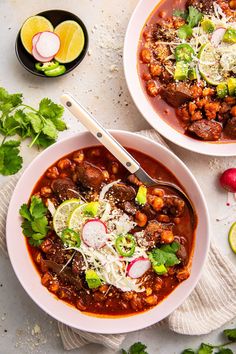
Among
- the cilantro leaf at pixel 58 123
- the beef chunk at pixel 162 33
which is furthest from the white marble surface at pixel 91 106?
the beef chunk at pixel 162 33

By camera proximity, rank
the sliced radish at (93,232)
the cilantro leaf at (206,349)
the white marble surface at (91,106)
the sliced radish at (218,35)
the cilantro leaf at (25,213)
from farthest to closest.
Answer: the white marble surface at (91,106) < the cilantro leaf at (206,349) < the sliced radish at (218,35) < the cilantro leaf at (25,213) < the sliced radish at (93,232)

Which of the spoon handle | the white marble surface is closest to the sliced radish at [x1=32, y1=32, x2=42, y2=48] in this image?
the white marble surface

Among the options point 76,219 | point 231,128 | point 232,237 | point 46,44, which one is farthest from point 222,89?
point 76,219

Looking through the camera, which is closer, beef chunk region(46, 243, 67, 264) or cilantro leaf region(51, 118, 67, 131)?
beef chunk region(46, 243, 67, 264)

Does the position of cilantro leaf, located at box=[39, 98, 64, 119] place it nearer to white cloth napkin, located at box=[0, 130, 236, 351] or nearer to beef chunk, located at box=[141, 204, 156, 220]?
white cloth napkin, located at box=[0, 130, 236, 351]

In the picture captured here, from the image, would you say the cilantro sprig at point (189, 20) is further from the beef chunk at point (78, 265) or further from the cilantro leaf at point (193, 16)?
the beef chunk at point (78, 265)

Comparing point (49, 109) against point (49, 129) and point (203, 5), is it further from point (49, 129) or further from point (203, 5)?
point (203, 5)
